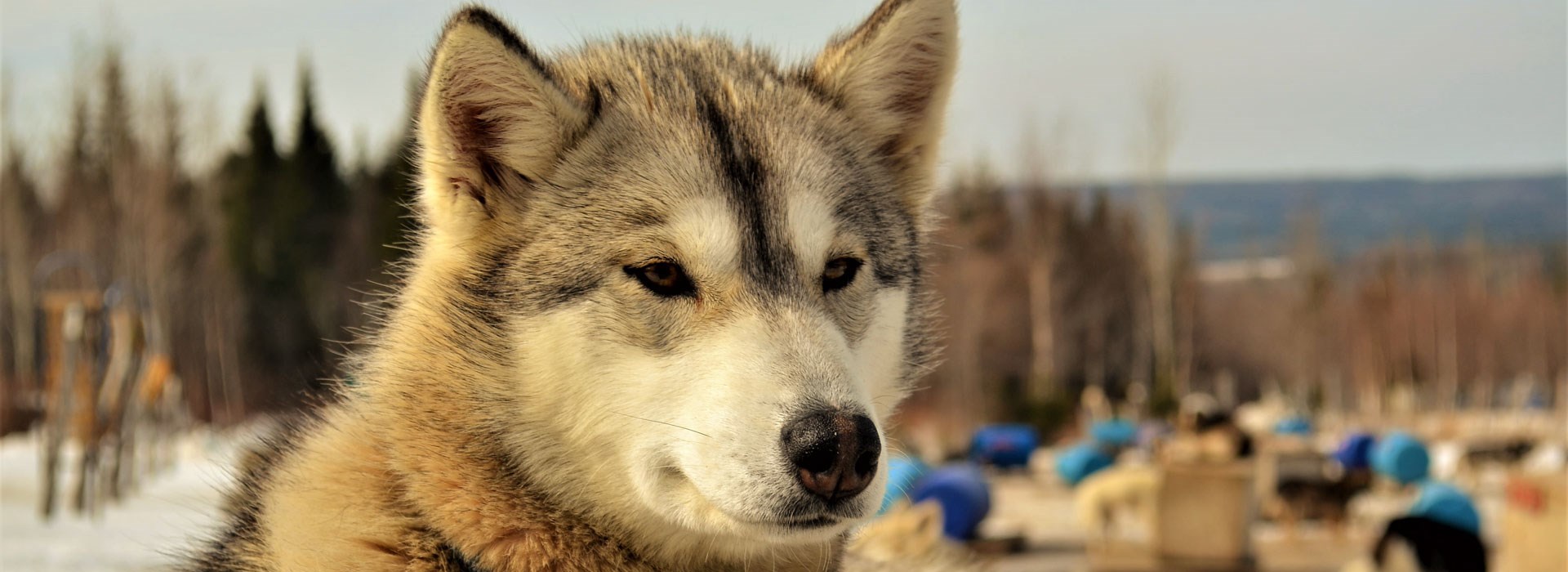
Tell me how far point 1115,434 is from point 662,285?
32.4 m

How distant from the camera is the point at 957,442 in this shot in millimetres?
36938

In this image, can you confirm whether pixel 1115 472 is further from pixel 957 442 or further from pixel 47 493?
pixel 957 442

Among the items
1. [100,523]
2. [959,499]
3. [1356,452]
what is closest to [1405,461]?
[1356,452]

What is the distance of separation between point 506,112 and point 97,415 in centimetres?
1691

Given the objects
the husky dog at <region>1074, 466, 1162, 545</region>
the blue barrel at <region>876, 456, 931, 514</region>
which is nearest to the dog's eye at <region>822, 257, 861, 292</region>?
the blue barrel at <region>876, 456, 931, 514</region>

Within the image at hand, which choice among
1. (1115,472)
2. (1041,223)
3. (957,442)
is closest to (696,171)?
(1115,472)

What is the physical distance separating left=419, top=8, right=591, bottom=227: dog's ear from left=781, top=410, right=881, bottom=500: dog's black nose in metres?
1.03

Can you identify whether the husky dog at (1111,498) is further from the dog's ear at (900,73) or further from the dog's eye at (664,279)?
the dog's eye at (664,279)

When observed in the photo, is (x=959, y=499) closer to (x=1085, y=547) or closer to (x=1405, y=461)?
(x=1085, y=547)

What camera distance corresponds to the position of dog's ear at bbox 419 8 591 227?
3145 millimetres

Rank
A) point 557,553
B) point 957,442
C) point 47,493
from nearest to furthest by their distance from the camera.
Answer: point 557,553, point 47,493, point 957,442

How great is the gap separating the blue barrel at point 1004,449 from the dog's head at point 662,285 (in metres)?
28.2

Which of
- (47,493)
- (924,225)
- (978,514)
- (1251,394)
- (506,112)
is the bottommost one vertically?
(1251,394)

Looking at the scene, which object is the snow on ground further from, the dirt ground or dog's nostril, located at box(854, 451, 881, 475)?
the dirt ground
